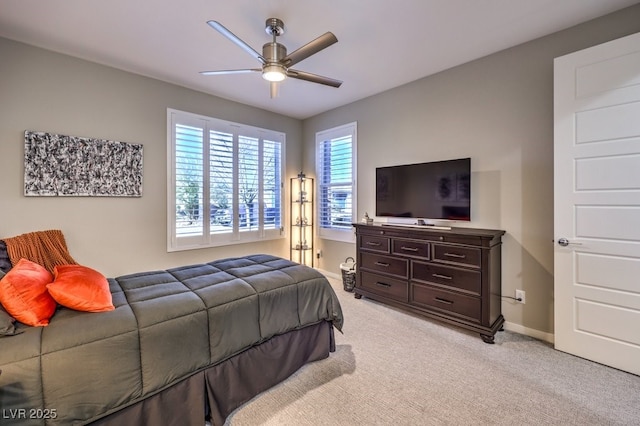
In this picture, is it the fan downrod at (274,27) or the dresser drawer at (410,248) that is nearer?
the fan downrod at (274,27)

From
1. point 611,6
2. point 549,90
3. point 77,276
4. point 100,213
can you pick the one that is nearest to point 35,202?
point 100,213

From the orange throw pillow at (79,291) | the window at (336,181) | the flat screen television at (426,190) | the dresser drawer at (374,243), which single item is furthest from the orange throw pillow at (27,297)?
the window at (336,181)

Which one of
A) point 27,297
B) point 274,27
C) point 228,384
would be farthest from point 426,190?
point 27,297

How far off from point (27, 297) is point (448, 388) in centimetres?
258

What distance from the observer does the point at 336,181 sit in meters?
4.55

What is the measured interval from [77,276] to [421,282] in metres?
2.95

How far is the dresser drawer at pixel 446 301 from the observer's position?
265 centimetres

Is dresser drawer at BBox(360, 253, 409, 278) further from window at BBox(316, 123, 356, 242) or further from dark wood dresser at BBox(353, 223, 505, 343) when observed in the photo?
window at BBox(316, 123, 356, 242)

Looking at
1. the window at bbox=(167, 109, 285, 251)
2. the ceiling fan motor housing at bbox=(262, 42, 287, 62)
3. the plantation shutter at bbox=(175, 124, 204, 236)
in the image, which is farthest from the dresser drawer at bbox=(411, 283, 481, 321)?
the plantation shutter at bbox=(175, 124, 204, 236)

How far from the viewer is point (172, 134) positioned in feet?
11.7

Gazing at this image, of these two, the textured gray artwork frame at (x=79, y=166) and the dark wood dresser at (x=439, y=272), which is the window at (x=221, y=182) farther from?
the dark wood dresser at (x=439, y=272)

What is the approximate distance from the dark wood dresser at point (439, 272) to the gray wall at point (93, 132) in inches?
94.8

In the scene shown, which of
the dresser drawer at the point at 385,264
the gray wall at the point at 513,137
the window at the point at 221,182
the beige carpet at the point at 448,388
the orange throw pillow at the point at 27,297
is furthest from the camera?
the window at the point at 221,182

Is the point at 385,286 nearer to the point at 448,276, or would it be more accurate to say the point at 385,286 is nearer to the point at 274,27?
the point at 448,276
